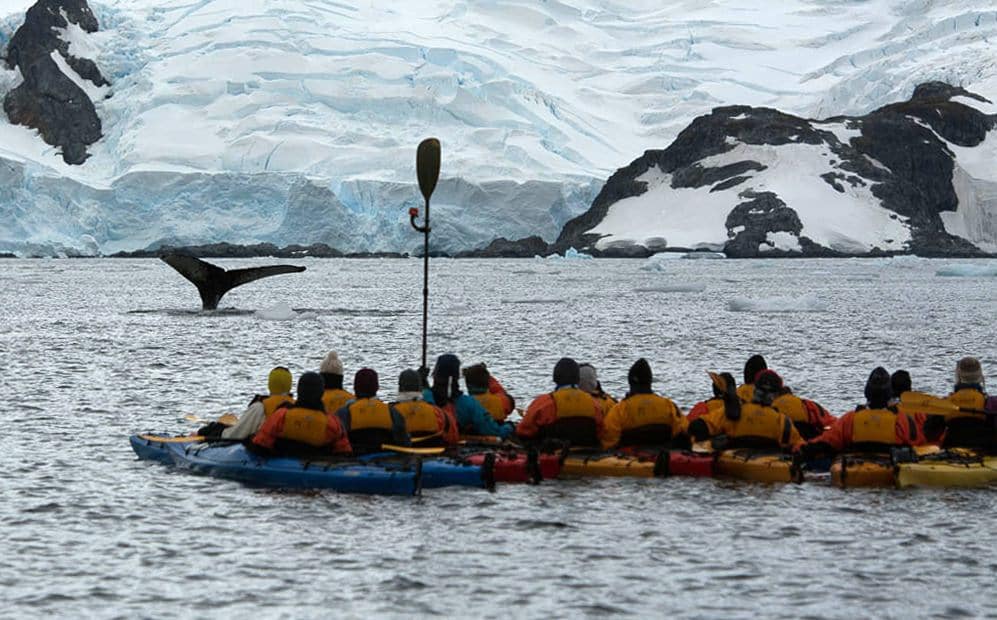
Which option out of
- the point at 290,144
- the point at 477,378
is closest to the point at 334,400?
the point at 477,378

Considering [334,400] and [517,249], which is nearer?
[334,400]

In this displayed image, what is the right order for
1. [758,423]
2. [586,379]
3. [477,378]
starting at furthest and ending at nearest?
[477,378]
[586,379]
[758,423]

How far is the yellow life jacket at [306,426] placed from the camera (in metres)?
19.2

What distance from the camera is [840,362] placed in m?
40.2

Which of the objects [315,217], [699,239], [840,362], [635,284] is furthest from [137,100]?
[840,362]

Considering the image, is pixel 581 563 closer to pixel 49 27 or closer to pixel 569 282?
pixel 569 282

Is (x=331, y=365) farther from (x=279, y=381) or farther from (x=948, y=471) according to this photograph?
(x=948, y=471)

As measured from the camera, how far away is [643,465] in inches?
776

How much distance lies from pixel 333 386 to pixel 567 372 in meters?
3.16

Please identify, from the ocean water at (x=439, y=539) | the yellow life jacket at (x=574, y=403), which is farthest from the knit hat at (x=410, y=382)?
the yellow life jacket at (x=574, y=403)

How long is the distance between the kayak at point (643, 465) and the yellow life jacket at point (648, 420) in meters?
0.37

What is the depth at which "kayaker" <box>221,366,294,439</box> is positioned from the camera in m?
19.8

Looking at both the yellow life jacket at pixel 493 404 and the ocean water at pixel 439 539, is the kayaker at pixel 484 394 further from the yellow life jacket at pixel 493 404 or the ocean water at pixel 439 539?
the ocean water at pixel 439 539

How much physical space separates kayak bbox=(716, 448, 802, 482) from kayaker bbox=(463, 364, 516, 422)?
3198 mm
